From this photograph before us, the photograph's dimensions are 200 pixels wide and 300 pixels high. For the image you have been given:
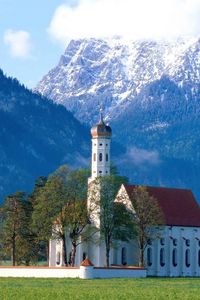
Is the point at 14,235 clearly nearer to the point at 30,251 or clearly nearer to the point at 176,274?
the point at 30,251

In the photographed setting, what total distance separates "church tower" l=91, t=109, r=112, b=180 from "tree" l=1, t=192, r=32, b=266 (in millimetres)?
10847

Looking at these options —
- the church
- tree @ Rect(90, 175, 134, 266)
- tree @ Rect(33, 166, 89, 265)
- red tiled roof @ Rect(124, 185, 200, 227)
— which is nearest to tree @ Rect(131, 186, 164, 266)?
tree @ Rect(90, 175, 134, 266)

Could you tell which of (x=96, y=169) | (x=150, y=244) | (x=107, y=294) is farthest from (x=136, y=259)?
(x=107, y=294)

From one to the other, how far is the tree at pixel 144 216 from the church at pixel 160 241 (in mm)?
2857

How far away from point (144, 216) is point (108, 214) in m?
4.87

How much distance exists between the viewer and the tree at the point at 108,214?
460ft

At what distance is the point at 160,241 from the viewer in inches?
5965

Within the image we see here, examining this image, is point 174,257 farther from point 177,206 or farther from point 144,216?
point 144,216

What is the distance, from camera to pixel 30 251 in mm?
146625

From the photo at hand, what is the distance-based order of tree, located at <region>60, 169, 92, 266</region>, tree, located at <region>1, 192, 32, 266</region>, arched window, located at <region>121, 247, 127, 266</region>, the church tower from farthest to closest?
1. arched window, located at <region>121, 247, 127, 266</region>
2. the church tower
3. tree, located at <region>1, 192, 32, 266</region>
4. tree, located at <region>60, 169, 92, 266</region>

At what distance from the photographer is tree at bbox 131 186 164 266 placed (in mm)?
140625

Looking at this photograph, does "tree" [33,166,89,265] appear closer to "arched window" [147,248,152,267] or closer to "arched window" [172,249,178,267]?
"arched window" [147,248,152,267]

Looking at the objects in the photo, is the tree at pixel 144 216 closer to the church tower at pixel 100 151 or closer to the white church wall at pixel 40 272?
the church tower at pixel 100 151

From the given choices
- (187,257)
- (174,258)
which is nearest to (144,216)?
(174,258)
